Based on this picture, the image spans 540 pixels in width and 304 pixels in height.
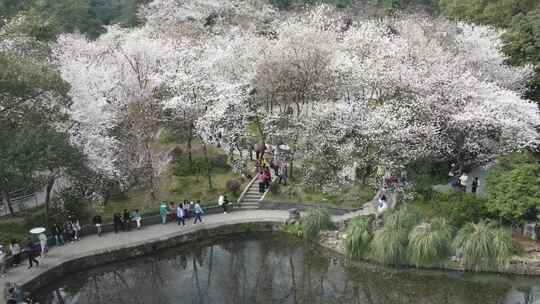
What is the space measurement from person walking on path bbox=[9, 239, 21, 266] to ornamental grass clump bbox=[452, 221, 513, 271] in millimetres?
19124

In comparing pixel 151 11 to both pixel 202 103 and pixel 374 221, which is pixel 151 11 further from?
pixel 374 221

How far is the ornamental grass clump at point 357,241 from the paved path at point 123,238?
437 centimetres

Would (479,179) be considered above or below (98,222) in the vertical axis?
above

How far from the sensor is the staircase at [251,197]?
27844 millimetres

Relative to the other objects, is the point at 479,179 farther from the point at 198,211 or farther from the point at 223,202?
the point at 198,211

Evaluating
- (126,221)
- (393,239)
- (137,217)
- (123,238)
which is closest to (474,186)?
(393,239)

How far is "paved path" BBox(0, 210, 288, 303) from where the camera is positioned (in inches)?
813

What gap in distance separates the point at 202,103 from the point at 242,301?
44.8ft

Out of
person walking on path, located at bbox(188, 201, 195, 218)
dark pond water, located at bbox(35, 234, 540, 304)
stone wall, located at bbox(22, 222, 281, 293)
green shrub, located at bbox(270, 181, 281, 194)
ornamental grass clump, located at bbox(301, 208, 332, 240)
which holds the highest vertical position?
green shrub, located at bbox(270, 181, 281, 194)

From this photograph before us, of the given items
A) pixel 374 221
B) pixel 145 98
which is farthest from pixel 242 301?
pixel 145 98

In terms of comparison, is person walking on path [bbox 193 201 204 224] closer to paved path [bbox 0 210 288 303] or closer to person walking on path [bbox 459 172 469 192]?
paved path [bbox 0 210 288 303]

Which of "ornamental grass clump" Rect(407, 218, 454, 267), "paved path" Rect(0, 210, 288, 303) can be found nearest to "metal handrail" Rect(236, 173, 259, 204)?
"paved path" Rect(0, 210, 288, 303)

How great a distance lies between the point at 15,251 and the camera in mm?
20766

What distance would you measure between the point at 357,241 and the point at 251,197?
778cm
